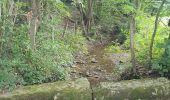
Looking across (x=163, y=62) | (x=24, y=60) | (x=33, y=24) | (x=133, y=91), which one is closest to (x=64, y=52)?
(x=33, y=24)

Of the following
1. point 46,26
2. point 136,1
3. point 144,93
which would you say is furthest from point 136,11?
point 46,26

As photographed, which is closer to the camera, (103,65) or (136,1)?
(136,1)

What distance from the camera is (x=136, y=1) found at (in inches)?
257

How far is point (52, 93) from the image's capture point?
5.51m

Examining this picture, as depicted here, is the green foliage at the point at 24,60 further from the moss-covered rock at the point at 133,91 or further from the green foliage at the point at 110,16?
the green foliage at the point at 110,16

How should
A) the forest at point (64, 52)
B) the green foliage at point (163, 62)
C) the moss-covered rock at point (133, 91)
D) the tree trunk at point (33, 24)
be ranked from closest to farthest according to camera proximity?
the moss-covered rock at point (133, 91), the green foliage at point (163, 62), the forest at point (64, 52), the tree trunk at point (33, 24)

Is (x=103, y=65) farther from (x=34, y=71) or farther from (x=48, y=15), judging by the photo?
(x=34, y=71)

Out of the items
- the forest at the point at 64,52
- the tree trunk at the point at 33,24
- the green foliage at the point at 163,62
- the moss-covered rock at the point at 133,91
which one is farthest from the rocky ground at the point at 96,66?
the tree trunk at the point at 33,24

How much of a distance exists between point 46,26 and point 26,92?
4.93m

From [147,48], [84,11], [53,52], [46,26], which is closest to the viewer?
[147,48]

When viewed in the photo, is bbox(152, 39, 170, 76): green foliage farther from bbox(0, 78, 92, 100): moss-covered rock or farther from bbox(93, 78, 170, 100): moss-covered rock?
bbox(0, 78, 92, 100): moss-covered rock

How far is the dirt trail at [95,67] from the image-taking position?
7602mm

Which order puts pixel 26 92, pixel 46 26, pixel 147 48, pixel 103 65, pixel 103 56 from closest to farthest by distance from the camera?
pixel 26 92, pixel 147 48, pixel 103 65, pixel 46 26, pixel 103 56

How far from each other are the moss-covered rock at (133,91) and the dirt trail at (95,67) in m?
0.97
